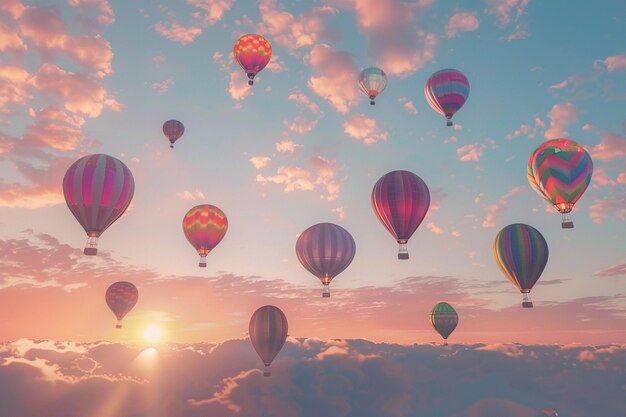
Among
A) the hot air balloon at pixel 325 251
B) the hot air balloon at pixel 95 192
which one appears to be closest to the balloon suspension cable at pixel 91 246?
the hot air balloon at pixel 95 192

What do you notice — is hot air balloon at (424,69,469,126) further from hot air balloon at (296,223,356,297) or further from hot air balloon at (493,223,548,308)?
hot air balloon at (296,223,356,297)

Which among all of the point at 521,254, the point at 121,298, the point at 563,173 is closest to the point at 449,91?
the point at 563,173

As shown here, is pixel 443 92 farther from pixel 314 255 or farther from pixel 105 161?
pixel 105 161

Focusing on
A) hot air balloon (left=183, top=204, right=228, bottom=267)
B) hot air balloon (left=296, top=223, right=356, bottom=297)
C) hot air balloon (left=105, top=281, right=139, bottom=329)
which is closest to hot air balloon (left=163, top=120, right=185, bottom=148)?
hot air balloon (left=183, top=204, right=228, bottom=267)

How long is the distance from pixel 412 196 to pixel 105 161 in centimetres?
2319

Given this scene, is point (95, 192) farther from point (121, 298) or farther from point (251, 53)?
point (121, 298)

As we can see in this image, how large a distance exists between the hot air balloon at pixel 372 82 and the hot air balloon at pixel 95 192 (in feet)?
88.7

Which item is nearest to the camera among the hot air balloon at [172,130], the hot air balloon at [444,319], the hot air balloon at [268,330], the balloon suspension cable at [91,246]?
the balloon suspension cable at [91,246]

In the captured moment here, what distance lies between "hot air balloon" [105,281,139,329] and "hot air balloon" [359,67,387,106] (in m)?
34.6

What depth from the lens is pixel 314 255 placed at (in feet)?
131

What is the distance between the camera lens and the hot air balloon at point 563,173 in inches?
1335

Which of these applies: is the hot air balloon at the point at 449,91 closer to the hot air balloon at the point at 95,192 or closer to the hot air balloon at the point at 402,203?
the hot air balloon at the point at 402,203

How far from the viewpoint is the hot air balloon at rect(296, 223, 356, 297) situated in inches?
1567

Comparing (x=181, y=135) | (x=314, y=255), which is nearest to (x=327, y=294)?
(x=314, y=255)
